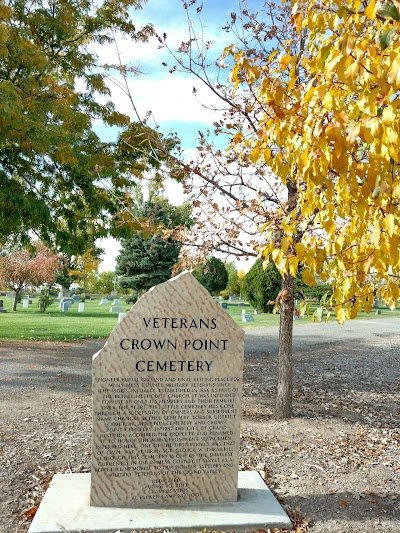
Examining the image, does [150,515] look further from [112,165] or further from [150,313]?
[112,165]

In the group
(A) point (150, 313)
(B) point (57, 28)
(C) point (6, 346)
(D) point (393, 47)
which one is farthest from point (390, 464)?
(B) point (57, 28)

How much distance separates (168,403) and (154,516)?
31.7 inches

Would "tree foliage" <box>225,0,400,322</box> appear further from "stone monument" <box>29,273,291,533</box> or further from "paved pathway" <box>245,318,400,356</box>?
"paved pathway" <box>245,318,400,356</box>

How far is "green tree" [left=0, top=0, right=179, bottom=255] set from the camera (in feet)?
34.2

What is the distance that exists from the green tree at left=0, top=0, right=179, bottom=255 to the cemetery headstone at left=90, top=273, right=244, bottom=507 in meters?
6.28

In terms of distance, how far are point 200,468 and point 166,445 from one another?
0.33 meters

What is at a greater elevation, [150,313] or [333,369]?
[150,313]

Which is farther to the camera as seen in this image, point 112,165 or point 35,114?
point 112,165

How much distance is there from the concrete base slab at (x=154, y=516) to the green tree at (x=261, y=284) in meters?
20.9

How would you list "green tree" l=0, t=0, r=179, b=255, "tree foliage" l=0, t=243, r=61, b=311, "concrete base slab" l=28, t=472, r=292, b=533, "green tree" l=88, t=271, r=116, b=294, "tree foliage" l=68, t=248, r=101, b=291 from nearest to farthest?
"concrete base slab" l=28, t=472, r=292, b=533 → "green tree" l=0, t=0, r=179, b=255 → "tree foliage" l=0, t=243, r=61, b=311 → "tree foliage" l=68, t=248, r=101, b=291 → "green tree" l=88, t=271, r=116, b=294

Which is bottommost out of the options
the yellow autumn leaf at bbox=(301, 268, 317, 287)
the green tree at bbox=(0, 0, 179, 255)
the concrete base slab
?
the concrete base slab

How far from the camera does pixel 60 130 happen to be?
10.5 meters

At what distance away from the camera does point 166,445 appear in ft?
12.6

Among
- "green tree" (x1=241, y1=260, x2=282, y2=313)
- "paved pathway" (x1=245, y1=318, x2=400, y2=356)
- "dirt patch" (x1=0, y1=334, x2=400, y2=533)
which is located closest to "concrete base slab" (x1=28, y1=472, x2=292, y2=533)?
A: "dirt patch" (x1=0, y1=334, x2=400, y2=533)
